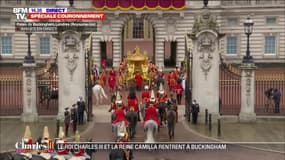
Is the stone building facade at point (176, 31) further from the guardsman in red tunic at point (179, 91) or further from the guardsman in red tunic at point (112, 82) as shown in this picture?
the guardsman in red tunic at point (179, 91)

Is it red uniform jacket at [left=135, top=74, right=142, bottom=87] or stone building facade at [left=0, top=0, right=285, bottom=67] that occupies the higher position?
stone building facade at [left=0, top=0, right=285, bottom=67]

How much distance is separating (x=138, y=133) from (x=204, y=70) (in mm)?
4945

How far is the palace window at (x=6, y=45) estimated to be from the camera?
5447 cm

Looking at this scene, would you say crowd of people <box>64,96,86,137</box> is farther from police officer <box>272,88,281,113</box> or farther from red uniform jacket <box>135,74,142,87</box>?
red uniform jacket <box>135,74,142,87</box>

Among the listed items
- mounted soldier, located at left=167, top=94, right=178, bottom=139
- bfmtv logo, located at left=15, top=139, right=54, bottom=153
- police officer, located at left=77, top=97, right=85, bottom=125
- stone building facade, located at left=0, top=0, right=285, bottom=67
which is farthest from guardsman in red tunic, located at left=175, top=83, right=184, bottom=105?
stone building facade, located at left=0, top=0, right=285, bottom=67

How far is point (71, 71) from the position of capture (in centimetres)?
2920

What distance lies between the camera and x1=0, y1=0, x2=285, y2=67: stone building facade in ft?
174

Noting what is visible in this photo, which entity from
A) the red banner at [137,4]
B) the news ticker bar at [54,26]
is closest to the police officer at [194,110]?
the news ticker bar at [54,26]

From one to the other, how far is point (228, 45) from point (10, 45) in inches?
772

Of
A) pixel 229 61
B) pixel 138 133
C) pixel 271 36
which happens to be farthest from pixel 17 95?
pixel 271 36

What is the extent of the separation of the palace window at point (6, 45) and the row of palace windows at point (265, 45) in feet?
64.1

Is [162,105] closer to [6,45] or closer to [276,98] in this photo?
[276,98]

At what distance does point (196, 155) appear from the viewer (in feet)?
74.8

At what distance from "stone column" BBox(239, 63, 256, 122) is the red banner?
23323 mm
